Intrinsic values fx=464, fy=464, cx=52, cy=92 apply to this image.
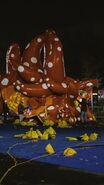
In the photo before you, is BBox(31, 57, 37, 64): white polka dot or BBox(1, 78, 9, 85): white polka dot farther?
BBox(1, 78, 9, 85): white polka dot

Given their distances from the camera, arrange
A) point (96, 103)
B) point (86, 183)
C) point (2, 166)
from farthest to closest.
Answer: point (96, 103) < point (2, 166) < point (86, 183)

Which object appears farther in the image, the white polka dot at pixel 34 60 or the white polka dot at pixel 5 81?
the white polka dot at pixel 5 81

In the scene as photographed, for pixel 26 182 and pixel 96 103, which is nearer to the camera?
pixel 26 182

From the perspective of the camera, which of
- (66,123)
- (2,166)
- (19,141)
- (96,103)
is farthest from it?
(96,103)

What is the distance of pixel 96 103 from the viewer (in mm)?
39750

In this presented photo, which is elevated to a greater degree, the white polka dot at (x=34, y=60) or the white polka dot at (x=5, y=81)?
the white polka dot at (x=34, y=60)

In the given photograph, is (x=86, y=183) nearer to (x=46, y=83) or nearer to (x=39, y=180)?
(x=39, y=180)

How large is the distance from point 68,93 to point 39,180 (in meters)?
16.9

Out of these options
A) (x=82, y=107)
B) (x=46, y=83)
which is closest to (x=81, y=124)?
(x=82, y=107)

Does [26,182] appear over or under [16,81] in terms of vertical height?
under

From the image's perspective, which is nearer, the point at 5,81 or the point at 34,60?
the point at 34,60

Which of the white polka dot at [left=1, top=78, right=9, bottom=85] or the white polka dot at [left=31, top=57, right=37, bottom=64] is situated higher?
the white polka dot at [left=31, top=57, right=37, bottom=64]

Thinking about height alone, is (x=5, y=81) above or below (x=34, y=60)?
below

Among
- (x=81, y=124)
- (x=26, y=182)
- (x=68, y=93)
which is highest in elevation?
(x=68, y=93)
